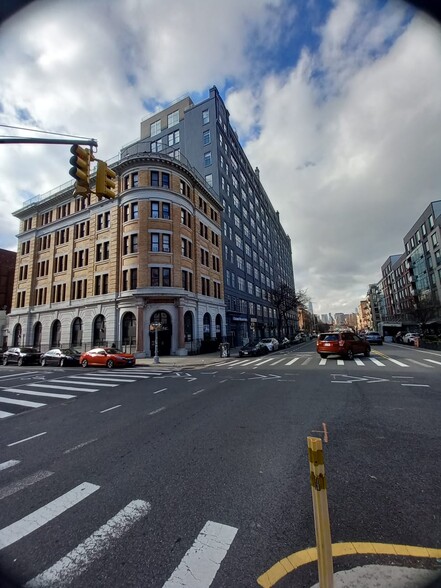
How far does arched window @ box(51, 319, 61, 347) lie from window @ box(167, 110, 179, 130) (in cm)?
3759

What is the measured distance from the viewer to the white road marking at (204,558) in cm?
231

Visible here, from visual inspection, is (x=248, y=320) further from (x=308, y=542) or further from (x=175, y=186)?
(x=308, y=542)

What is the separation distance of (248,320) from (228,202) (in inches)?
786

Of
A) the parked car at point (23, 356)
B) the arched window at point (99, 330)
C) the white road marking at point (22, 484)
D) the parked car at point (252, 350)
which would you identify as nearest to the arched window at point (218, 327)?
the parked car at point (252, 350)

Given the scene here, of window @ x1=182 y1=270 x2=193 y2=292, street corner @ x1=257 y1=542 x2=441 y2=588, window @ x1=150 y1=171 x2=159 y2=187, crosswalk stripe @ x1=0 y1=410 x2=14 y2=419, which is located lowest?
street corner @ x1=257 y1=542 x2=441 y2=588

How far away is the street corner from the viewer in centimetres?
222

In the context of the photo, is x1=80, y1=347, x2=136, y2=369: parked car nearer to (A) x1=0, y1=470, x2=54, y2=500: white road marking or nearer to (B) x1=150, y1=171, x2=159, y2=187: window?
(A) x1=0, y1=470, x2=54, y2=500: white road marking

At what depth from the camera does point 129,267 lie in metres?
29.0

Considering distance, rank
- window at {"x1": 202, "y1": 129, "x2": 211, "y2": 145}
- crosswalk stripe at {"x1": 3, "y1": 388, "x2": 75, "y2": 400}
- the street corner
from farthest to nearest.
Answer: window at {"x1": 202, "y1": 129, "x2": 211, "y2": 145} < crosswalk stripe at {"x1": 3, "y1": 388, "x2": 75, "y2": 400} < the street corner

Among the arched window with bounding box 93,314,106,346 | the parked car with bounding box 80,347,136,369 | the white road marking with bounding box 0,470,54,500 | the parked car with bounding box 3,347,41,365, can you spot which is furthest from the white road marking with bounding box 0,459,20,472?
the arched window with bounding box 93,314,106,346

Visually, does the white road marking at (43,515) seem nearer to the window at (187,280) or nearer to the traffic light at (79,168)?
the traffic light at (79,168)

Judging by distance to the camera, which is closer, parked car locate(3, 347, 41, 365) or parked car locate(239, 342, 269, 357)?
parked car locate(3, 347, 41, 365)

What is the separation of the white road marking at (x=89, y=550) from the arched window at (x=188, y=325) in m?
26.7

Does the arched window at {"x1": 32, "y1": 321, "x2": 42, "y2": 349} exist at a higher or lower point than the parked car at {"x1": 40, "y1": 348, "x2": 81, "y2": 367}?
higher
